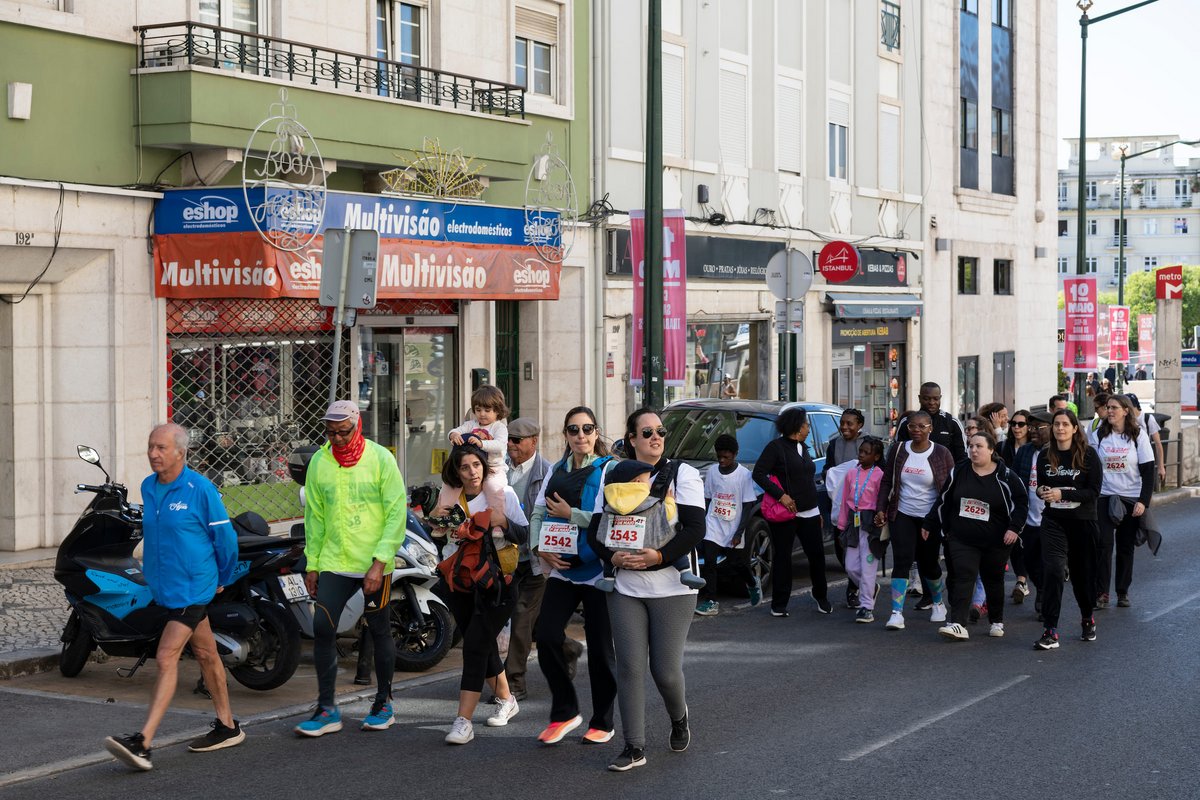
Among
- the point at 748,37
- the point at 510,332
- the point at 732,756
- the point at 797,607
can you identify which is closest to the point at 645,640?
the point at 732,756

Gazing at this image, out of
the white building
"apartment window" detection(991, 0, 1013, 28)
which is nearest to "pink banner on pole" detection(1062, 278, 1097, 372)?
"apartment window" detection(991, 0, 1013, 28)

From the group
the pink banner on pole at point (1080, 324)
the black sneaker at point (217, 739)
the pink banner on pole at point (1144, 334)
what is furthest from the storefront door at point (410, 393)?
the pink banner on pole at point (1144, 334)

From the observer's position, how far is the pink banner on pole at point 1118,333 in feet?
126

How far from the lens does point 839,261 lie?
21.8 meters

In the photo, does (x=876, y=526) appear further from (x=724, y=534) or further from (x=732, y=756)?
(x=732, y=756)

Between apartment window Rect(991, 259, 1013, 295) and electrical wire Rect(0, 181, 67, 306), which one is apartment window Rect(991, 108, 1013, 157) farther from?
electrical wire Rect(0, 181, 67, 306)

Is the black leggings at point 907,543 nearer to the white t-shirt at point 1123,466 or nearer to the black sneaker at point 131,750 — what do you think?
the white t-shirt at point 1123,466

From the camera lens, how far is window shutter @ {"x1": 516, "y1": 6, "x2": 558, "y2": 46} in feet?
67.9

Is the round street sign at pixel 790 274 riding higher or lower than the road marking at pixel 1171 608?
higher

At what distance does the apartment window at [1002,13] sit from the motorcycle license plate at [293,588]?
97.3ft

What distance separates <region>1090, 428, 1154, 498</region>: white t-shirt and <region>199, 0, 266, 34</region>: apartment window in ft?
29.3

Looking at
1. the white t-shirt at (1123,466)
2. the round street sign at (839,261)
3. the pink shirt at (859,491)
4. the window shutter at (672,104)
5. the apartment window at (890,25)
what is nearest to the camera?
the pink shirt at (859,491)

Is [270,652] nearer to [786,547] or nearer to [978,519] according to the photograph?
[786,547]

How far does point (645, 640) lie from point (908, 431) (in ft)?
16.4
